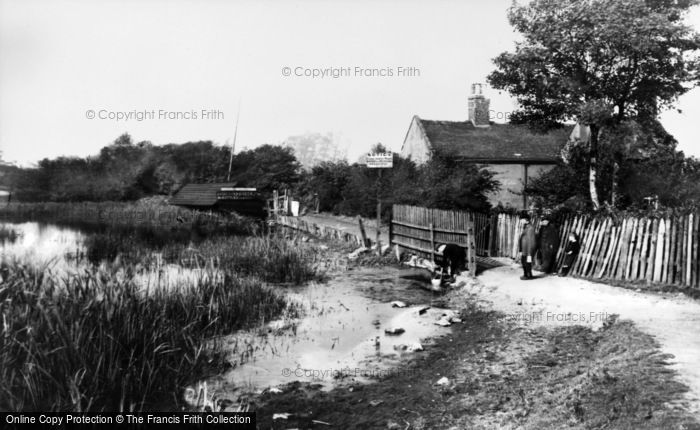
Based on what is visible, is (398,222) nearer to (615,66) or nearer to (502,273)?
(502,273)

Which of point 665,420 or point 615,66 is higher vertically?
point 615,66

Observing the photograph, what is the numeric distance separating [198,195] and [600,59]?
29.1m

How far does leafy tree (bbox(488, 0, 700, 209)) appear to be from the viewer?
1420 centimetres

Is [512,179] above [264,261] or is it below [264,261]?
above

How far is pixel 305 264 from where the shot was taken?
14859 millimetres

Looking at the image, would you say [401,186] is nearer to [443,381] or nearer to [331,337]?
[331,337]

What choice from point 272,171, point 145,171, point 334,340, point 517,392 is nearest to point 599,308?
point 517,392

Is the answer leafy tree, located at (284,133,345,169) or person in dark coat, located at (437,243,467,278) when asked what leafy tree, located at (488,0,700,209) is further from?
leafy tree, located at (284,133,345,169)

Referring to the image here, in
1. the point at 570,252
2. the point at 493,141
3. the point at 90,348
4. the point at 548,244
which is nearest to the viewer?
the point at 90,348

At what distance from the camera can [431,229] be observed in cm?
1495

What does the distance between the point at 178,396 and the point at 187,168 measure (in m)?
46.2

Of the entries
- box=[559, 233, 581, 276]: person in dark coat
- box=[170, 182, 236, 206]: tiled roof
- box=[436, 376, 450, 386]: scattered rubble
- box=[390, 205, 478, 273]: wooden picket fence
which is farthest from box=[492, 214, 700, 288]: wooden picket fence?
box=[170, 182, 236, 206]: tiled roof

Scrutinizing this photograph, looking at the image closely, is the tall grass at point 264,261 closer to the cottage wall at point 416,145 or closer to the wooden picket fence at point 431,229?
the wooden picket fence at point 431,229

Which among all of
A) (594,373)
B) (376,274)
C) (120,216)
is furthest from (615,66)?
(120,216)
